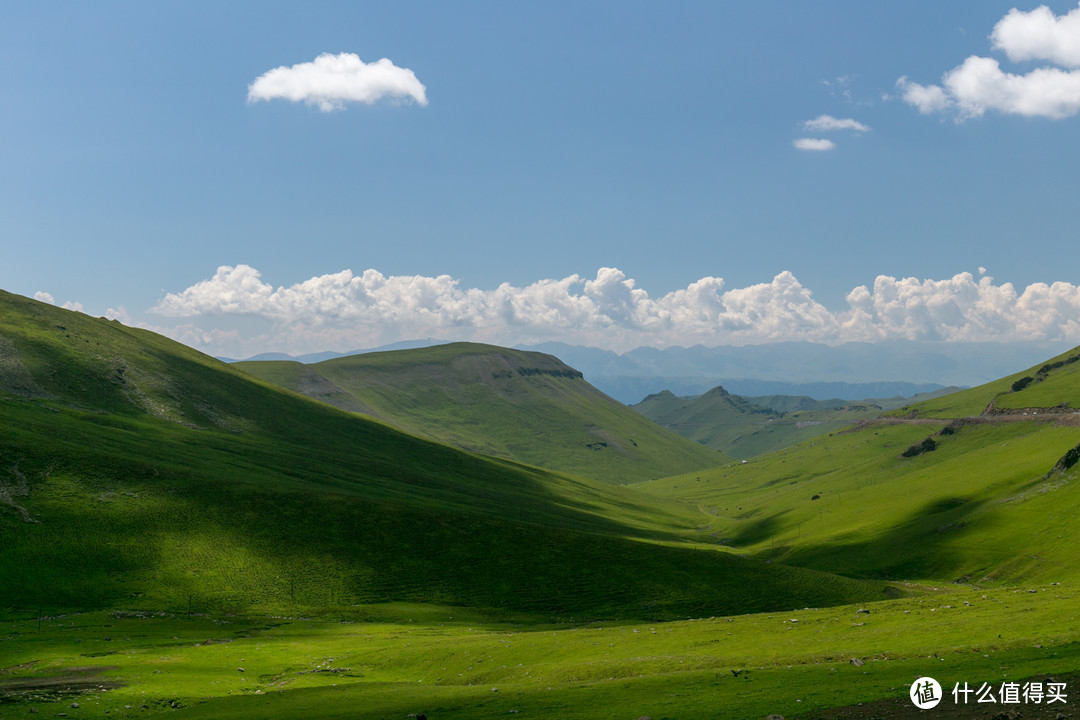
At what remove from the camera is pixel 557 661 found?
59906 mm

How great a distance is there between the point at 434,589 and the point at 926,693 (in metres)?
87.7

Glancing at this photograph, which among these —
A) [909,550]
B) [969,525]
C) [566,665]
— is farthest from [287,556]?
[969,525]

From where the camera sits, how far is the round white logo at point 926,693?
102ft

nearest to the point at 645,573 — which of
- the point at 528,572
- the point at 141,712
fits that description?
the point at 528,572

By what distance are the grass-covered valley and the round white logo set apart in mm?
749

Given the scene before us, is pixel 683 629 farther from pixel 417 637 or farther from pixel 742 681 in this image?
pixel 417 637

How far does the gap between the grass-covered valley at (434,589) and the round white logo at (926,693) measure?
29.5 inches

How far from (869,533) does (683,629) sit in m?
111

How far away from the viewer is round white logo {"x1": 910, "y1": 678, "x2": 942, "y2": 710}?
31203 millimetres

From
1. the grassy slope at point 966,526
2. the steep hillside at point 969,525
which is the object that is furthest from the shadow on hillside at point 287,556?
the grassy slope at point 966,526

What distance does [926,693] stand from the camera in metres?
32.4

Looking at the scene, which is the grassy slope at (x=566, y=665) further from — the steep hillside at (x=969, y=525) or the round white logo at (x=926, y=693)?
the steep hillside at (x=969, y=525)

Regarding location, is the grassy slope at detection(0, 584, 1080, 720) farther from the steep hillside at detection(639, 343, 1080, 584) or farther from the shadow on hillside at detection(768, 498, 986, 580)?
the shadow on hillside at detection(768, 498, 986, 580)

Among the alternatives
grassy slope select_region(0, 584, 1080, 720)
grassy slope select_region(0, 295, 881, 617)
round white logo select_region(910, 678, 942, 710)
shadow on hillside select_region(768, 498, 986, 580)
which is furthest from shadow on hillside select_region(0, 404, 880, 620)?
round white logo select_region(910, 678, 942, 710)
